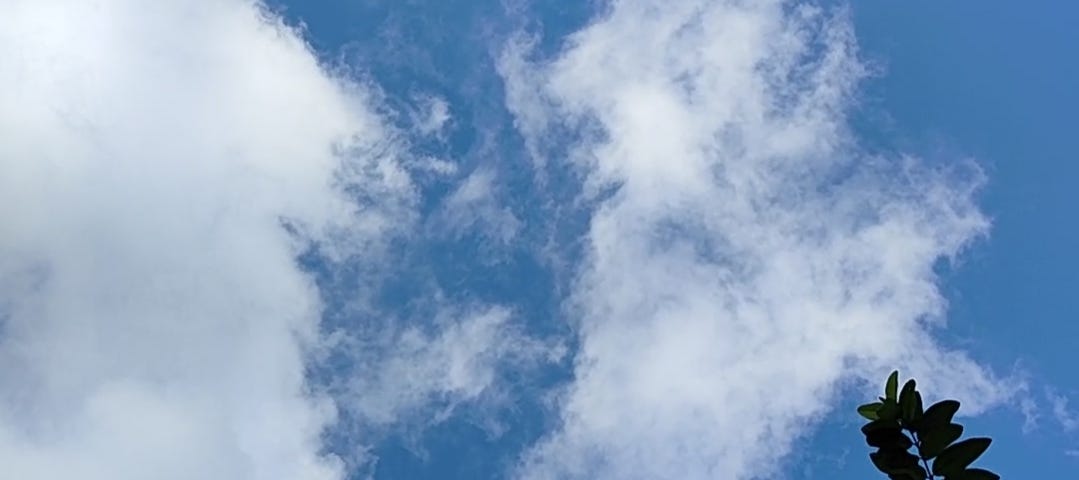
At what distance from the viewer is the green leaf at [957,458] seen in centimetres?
1164

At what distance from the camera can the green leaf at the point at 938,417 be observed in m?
Result: 11.6

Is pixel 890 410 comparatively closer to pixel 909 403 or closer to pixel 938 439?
pixel 909 403

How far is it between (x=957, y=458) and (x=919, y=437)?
1.38 feet

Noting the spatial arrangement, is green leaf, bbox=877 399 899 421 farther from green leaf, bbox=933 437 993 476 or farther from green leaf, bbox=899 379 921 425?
green leaf, bbox=933 437 993 476

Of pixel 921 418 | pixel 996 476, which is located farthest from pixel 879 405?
pixel 996 476

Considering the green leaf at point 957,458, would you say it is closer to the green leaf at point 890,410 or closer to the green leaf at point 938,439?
the green leaf at point 938,439

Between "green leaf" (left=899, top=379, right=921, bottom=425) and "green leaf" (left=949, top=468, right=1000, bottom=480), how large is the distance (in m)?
0.66

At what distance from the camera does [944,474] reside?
38.1ft

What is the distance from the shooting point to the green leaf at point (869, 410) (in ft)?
39.0

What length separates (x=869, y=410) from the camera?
12.0 meters

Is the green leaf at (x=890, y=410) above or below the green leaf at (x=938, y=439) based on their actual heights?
above

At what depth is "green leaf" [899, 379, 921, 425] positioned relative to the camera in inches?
458

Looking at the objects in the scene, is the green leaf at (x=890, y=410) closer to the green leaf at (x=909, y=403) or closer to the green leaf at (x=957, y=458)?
the green leaf at (x=909, y=403)

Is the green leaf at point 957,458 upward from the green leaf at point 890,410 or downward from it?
downward
